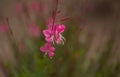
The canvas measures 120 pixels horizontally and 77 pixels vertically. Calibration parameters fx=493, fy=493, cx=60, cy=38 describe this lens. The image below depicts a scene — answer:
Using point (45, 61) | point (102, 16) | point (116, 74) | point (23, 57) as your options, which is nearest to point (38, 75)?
point (45, 61)

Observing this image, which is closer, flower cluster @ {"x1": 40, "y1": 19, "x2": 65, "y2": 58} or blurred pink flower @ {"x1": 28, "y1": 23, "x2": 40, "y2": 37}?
flower cluster @ {"x1": 40, "y1": 19, "x2": 65, "y2": 58}

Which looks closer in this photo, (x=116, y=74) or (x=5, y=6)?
(x=116, y=74)

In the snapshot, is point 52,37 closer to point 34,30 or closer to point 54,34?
point 54,34

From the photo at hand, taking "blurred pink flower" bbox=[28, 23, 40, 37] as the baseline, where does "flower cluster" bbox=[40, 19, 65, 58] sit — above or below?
above

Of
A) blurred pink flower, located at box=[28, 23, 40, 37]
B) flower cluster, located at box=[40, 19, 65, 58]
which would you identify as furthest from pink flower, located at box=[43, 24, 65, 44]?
blurred pink flower, located at box=[28, 23, 40, 37]

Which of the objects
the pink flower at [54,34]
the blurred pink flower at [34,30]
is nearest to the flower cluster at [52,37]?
the pink flower at [54,34]

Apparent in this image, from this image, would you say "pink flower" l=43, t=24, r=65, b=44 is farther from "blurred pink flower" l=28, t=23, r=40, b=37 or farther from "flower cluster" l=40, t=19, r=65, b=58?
"blurred pink flower" l=28, t=23, r=40, b=37

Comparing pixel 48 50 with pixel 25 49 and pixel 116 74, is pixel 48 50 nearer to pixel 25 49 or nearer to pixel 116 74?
pixel 116 74

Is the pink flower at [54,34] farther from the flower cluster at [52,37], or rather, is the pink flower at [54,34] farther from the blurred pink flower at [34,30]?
the blurred pink flower at [34,30]

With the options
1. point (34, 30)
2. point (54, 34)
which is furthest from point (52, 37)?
A: point (34, 30)

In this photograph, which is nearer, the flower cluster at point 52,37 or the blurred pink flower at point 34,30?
the flower cluster at point 52,37

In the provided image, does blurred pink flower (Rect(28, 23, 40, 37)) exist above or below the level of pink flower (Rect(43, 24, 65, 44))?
below
